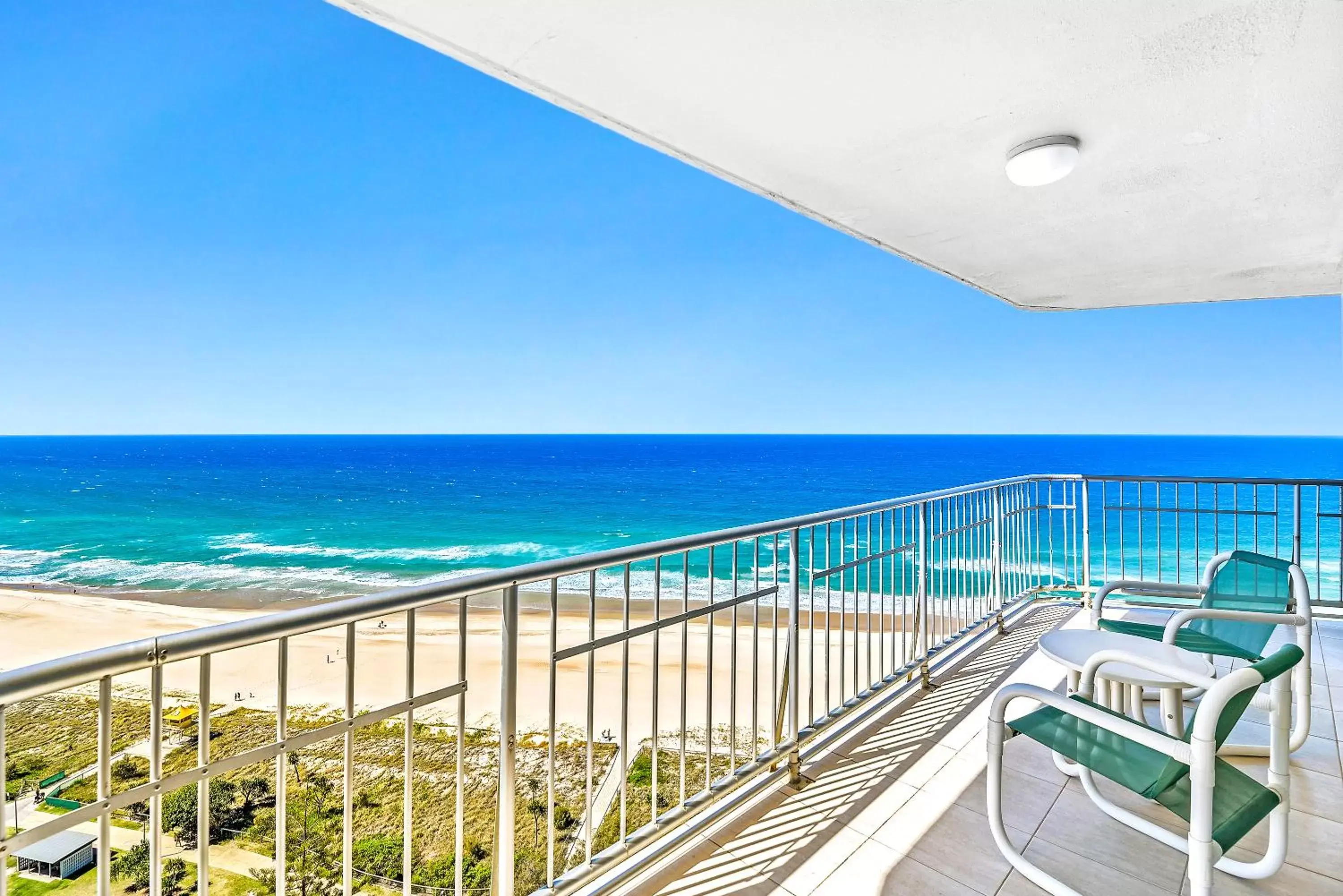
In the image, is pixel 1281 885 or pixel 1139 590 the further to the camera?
pixel 1139 590

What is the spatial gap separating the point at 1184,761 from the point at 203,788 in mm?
1950

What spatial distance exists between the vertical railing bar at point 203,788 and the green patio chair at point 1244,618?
Answer: 2980mm

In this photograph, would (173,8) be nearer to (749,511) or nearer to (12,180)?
(12,180)

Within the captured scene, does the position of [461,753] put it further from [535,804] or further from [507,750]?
[535,804]

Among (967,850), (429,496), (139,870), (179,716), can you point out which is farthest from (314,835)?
(429,496)

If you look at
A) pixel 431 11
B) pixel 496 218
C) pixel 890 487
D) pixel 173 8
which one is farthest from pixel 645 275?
pixel 431 11

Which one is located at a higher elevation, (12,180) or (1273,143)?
(12,180)

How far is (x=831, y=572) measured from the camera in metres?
2.35

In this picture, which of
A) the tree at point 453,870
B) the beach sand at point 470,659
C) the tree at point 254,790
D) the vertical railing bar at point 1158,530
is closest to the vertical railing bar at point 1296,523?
the vertical railing bar at point 1158,530

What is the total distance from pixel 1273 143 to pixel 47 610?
55.7 feet

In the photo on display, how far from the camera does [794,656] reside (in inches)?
88.1

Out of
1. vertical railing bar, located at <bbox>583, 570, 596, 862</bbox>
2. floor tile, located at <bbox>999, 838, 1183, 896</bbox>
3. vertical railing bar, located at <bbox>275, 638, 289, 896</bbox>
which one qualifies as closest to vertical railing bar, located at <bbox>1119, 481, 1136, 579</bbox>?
floor tile, located at <bbox>999, 838, 1183, 896</bbox>

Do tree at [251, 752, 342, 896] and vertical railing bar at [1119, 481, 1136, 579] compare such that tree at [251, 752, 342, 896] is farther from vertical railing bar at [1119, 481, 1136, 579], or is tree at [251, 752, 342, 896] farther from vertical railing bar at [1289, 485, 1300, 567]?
vertical railing bar at [1289, 485, 1300, 567]

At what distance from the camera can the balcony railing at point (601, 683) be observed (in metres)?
0.97
